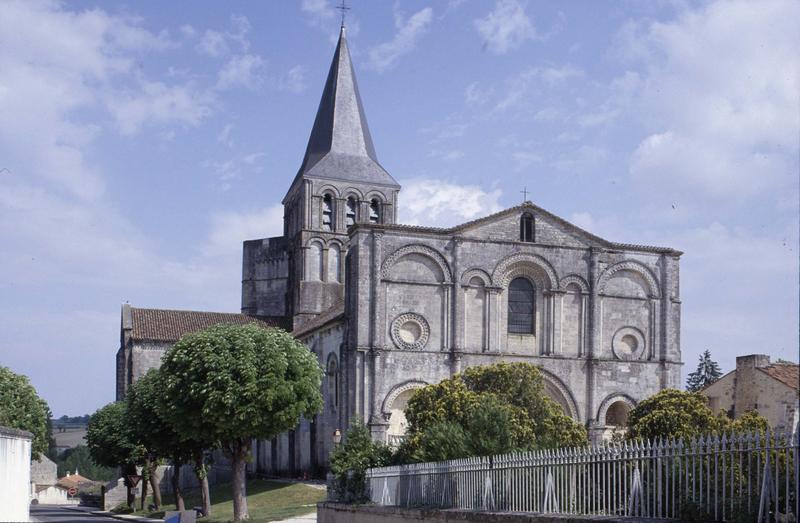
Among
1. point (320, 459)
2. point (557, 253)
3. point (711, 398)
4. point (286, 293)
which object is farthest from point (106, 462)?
point (711, 398)

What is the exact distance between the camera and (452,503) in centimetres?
1839

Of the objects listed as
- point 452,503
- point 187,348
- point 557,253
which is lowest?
point 452,503

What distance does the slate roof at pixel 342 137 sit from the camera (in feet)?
203

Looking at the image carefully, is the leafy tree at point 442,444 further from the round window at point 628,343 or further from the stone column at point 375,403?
the round window at point 628,343

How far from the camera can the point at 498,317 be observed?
4588 centimetres

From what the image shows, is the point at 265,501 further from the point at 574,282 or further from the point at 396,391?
the point at 574,282

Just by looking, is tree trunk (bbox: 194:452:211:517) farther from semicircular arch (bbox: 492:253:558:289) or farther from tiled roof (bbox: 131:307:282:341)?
tiled roof (bbox: 131:307:282:341)

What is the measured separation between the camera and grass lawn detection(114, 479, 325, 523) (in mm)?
36062

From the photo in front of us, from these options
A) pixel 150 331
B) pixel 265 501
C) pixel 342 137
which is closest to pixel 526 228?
pixel 265 501

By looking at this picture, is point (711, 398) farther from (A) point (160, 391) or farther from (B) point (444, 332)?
(A) point (160, 391)

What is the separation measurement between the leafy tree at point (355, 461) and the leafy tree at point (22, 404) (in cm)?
2245

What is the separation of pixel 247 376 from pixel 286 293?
33815mm

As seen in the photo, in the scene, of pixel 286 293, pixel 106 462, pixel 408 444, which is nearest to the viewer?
pixel 408 444

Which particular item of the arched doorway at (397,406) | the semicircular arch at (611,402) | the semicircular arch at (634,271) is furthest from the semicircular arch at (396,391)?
the semicircular arch at (634,271)
